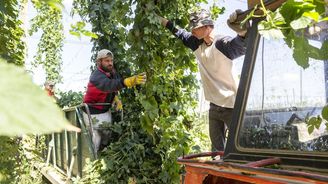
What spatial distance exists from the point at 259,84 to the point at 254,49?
18 centimetres

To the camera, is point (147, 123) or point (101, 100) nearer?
point (147, 123)

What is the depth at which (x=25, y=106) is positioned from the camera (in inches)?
6.9

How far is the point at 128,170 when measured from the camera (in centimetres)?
403

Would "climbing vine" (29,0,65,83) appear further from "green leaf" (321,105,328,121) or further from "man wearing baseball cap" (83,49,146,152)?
"green leaf" (321,105,328,121)

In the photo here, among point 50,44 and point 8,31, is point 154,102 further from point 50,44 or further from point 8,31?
point 50,44

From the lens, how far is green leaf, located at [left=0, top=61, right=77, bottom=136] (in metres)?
0.17

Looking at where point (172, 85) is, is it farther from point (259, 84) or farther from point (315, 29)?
point (315, 29)

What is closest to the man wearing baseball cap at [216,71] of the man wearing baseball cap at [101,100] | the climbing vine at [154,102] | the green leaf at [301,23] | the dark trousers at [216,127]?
the dark trousers at [216,127]

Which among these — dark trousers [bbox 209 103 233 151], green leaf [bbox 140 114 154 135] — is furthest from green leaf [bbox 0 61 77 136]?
green leaf [bbox 140 114 154 135]

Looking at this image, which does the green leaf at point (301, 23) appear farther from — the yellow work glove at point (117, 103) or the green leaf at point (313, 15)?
the yellow work glove at point (117, 103)

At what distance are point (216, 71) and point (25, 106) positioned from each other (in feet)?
9.58

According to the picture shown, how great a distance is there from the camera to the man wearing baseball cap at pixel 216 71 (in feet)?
9.85

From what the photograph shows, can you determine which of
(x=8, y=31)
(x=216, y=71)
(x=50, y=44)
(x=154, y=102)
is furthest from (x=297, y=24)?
(x=50, y=44)

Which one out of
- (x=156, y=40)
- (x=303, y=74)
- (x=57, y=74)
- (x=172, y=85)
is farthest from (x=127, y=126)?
A: (x=57, y=74)
